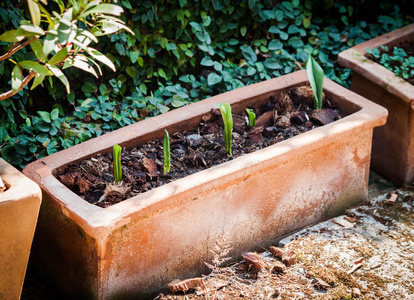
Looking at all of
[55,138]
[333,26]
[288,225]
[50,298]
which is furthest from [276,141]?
[333,26]

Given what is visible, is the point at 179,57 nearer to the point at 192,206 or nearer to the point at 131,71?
the point at 131,71

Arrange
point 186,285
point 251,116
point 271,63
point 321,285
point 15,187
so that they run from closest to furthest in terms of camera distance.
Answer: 1. point 15,187
2. point 186,285
3. point 321,285
4. point 251,116
5. point 271,63

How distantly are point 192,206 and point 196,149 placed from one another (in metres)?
0.47

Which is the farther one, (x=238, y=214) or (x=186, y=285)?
(x=238, y=214)

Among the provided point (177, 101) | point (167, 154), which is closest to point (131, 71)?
point (177, 101)

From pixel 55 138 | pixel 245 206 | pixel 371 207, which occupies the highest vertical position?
pixel 55 138

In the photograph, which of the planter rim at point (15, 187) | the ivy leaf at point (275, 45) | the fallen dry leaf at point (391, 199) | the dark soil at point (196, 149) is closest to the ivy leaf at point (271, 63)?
the ivy leaf at point (275, 45)

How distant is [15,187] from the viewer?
76.6 inches

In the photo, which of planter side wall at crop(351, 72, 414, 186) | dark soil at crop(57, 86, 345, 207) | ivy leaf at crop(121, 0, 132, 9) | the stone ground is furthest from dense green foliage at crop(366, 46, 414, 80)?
ivy leaf at crop(121, 0, 132, 9)

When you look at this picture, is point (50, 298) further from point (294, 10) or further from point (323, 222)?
point (294, 10)

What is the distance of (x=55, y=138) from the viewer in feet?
9.31

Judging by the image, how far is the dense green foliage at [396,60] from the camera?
3.33m

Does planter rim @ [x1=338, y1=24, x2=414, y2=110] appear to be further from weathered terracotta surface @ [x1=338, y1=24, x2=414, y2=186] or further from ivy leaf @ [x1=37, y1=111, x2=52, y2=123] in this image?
ivy leaf @ [x1=37, y1=111, x2=52, y2=123]

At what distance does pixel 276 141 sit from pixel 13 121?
139 cm
